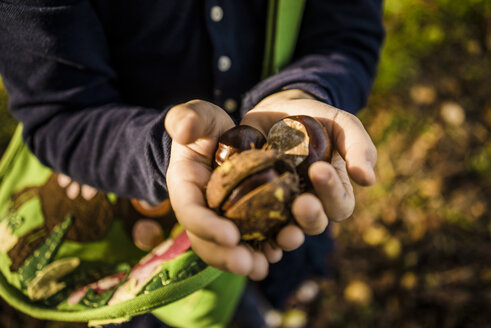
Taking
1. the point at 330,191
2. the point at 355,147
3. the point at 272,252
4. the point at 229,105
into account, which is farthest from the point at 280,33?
the point at 272,252

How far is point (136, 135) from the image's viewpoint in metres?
1.18

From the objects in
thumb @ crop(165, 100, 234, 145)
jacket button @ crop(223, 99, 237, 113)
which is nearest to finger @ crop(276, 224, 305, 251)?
thumb @ crop(165, 100, 234, 145)

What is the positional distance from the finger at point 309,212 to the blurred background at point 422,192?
1835 mm

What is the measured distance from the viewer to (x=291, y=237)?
93 cm

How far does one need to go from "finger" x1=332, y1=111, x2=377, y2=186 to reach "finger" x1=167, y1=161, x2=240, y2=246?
366mm

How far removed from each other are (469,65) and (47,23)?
329cm

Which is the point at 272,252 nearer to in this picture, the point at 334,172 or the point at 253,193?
the point at 253,193

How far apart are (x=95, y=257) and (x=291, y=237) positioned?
830mm

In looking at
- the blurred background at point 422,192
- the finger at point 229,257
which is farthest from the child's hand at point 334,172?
the blurred background at point 422,192

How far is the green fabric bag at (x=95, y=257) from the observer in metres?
1.09

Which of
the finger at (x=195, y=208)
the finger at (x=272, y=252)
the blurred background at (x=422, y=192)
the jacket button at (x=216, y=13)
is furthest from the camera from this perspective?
the blurred background at (x=422, y=192)

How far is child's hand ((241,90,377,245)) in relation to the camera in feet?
2.97

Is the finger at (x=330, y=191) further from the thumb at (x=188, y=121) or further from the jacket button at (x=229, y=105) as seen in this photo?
the jacket button at (x=229, y=105)

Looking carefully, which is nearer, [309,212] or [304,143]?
[309,212]
